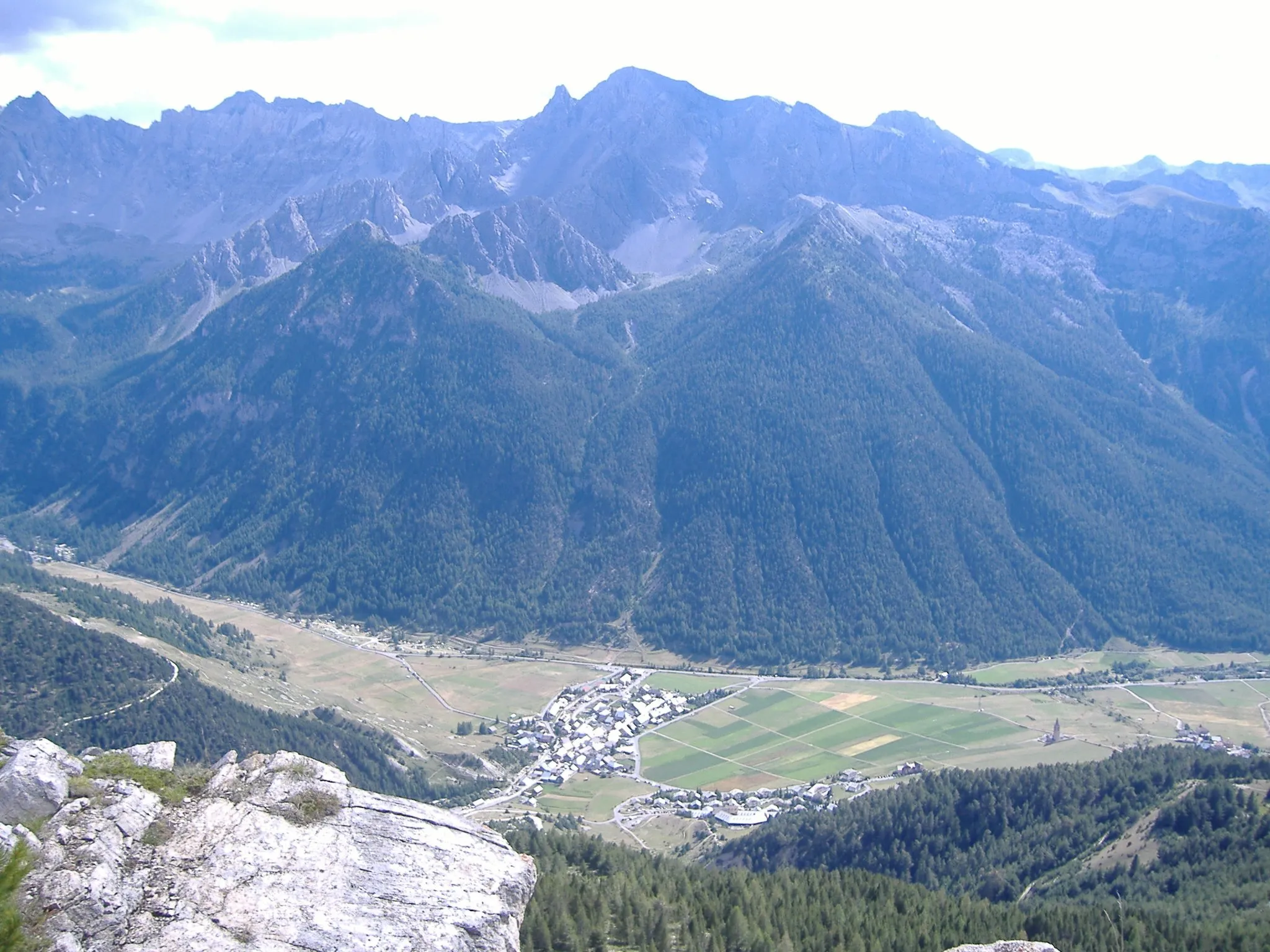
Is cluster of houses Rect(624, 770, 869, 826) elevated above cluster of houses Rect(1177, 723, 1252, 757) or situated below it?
below

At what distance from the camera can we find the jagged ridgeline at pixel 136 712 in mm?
146250

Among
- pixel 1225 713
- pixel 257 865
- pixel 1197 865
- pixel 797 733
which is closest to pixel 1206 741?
pixel 1225 713

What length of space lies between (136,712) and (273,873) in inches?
4727

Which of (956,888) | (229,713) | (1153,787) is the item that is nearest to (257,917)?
(956,888)

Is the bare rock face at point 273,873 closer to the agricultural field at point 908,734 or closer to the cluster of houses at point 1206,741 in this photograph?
the agricultural field at point 908,734

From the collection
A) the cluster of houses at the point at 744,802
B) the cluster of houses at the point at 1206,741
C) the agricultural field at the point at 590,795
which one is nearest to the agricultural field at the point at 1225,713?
the cluster of houses at the point at 1206,741

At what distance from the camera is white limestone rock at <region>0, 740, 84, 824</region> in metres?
46.0

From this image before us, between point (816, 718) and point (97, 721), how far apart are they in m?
108

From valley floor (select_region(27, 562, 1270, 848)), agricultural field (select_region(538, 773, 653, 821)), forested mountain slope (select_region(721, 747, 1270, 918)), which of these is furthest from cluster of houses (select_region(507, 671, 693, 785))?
forested mountain slope (select_region(721, 747, 1270, 918))

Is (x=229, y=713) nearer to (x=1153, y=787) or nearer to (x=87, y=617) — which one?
(x=87, y=617)

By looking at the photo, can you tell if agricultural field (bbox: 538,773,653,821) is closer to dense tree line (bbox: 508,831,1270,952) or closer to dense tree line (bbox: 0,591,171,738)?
dense tree line (bbox: 508,831,1270,952)

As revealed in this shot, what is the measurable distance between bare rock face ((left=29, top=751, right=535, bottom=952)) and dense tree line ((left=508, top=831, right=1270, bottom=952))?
24.7 metres

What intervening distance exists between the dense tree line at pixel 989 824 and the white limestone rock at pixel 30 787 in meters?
87.3

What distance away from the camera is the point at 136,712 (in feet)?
499
